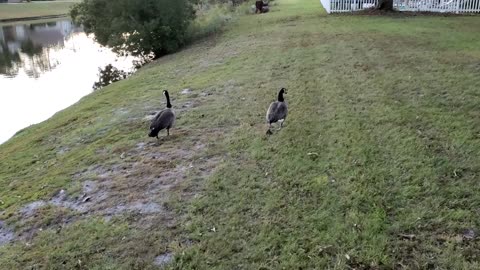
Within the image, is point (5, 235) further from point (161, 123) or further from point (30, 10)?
point (30, 10)

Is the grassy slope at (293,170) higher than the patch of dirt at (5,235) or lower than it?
higher

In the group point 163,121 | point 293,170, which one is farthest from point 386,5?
point 293,170

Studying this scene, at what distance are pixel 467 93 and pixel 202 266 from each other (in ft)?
20.7

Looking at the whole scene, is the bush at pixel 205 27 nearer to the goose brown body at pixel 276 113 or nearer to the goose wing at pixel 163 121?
the goose wing at pixel 163 121

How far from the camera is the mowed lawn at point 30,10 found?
47597mm

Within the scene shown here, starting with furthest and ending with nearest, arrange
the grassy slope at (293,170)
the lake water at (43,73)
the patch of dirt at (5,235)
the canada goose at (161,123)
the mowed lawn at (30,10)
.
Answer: the mowed lawn at (30,10), the lake water at (43,73), the canada goose at (161,123), the patch of dirt at (5,235), the grassy slope at (293,170)

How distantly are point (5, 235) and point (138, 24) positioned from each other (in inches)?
506

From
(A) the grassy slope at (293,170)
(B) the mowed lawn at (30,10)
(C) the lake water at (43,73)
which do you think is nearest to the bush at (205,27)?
(C) the lake water at (43,73)

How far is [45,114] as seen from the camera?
499 inches

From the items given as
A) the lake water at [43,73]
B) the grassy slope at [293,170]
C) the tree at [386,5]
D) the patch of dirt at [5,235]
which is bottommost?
the lake water at [43,73]

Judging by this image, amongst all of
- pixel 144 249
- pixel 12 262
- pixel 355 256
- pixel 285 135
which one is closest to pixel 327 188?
pixel 355 256

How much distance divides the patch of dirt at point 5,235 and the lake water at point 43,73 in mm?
6475

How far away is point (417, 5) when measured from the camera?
20.9 metres

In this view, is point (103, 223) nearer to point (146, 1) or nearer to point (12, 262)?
point (12, 262)
